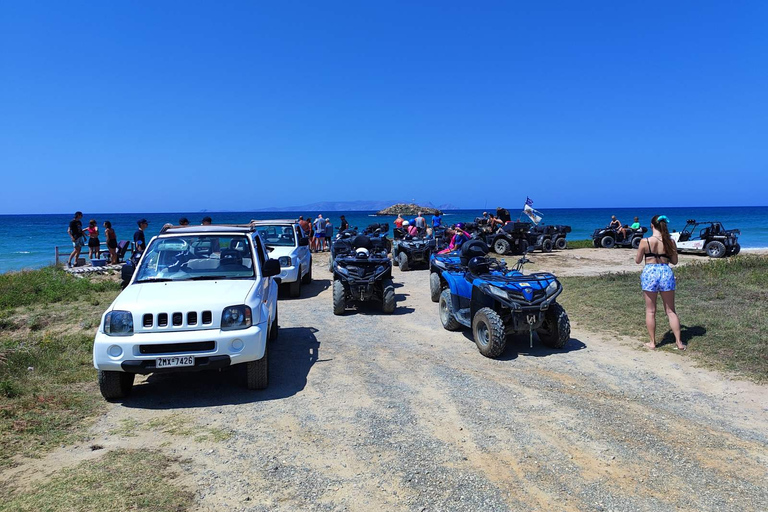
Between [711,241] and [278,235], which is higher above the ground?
[278,235]

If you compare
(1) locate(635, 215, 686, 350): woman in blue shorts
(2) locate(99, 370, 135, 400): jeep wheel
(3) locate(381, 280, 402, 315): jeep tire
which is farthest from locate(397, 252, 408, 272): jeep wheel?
(2) locate(99, 370, 135, 400): jeep wheel

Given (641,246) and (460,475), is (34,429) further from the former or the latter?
(641,246)

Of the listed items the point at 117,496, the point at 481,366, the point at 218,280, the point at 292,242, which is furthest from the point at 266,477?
the point at 292,242

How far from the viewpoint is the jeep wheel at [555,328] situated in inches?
292

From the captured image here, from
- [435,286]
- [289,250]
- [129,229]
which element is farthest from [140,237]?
[129,229]

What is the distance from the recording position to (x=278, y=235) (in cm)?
1338

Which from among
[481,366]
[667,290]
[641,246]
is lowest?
[481,366]

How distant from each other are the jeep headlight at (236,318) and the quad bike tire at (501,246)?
16962 millimetres

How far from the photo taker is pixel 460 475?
3.90m

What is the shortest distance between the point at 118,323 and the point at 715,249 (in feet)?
75.0

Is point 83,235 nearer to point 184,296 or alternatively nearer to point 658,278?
point 184,296

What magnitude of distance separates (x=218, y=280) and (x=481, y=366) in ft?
11.3

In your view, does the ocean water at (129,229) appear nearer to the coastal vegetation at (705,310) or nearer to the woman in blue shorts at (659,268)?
the coastal vegetation at (705,310)

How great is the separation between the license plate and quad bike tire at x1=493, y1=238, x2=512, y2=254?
17.4m
